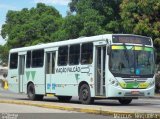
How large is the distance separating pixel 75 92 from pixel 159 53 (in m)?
16.5

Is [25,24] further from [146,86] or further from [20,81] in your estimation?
[146,86]

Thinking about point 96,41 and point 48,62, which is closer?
point 96,41

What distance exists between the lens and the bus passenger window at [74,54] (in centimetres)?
2520

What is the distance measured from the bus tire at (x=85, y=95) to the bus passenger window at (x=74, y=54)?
4.54ft

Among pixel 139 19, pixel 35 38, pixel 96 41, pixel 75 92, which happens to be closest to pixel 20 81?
pixel 75 92

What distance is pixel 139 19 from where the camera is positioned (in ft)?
134

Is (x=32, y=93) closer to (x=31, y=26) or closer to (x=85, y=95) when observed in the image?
(x=85, y=95)

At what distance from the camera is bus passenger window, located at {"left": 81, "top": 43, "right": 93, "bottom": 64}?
24173 mm

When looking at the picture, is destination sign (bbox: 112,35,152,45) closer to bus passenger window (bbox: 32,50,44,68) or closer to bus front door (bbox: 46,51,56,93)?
bus front door (bbox: 46,51,56,93)

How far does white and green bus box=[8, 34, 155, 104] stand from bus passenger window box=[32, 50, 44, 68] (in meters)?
1.23

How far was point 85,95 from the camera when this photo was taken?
24344 mm

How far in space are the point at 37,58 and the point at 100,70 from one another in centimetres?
687

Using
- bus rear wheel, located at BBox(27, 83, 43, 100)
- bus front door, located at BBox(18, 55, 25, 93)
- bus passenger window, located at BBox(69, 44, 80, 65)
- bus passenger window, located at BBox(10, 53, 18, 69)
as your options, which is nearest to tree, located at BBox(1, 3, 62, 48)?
bus passenger window, located at BBox(10, 53, 18, 69)

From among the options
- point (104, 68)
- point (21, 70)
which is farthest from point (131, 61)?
point (21, 70)
